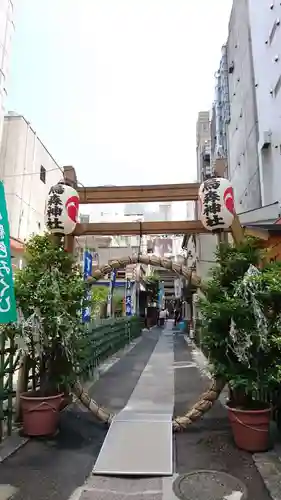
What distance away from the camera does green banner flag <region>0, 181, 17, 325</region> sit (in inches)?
177

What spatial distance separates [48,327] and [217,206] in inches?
138

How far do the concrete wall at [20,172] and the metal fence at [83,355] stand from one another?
7132mm

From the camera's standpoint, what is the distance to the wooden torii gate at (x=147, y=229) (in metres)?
5.91

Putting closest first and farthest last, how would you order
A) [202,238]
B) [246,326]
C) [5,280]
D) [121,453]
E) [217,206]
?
1. [5,280]
2. [121,453]
3. [246,326]
4. [217,206]
5. [202,238]

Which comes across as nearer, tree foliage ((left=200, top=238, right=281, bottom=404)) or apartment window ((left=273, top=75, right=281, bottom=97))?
tree foliage ((left=200, top=238, right=281, bottom=404))

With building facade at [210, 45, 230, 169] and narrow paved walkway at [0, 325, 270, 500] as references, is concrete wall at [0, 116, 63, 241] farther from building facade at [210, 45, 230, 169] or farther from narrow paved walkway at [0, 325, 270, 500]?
narrow paved walkway at [0, 325, 270, 500]

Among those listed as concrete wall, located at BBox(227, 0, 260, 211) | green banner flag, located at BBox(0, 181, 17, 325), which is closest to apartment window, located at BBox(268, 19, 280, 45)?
concrete wall, located at BBox(227, 0, 260, 211)

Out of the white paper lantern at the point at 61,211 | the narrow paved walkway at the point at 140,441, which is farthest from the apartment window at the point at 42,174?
the narrow paved walkway at the point at 140,441

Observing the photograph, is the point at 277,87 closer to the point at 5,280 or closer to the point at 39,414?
the point at 5,280

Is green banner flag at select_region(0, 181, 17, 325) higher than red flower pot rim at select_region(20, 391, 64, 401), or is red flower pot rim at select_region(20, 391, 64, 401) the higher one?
green banner flag at select_region(0, 181, 17, 325)

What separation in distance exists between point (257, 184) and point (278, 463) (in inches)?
454

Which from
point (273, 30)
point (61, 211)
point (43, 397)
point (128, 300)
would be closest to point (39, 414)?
point (43, 397)

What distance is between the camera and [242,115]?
54.0 feet

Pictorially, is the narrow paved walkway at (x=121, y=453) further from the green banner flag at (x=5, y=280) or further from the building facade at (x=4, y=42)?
the building facade at (x=4, y=42)
